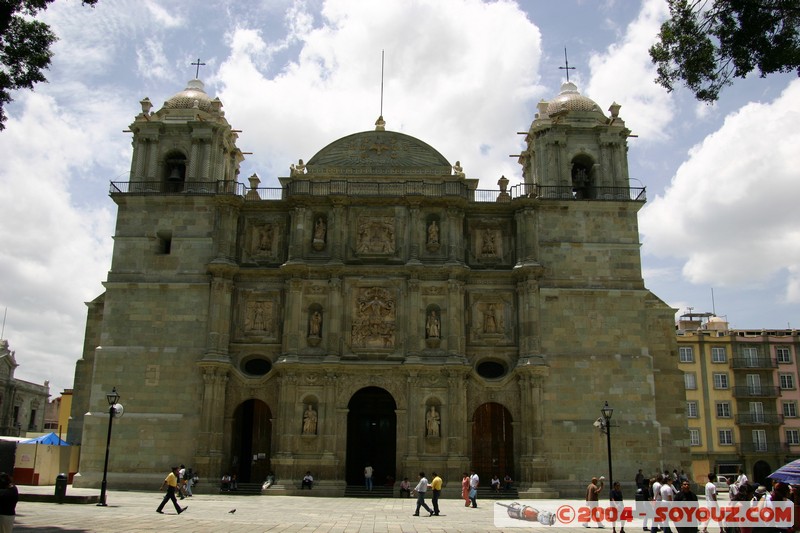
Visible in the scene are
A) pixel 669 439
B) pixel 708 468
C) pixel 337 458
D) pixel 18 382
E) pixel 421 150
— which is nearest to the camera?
pixel 337 458

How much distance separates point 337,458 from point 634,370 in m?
13.7

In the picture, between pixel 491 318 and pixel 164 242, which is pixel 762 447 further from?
pixel 164 242

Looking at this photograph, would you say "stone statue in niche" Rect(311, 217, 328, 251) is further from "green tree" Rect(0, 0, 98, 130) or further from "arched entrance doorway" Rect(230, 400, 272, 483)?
"green tree" Rect(0, 0, 98, 130)

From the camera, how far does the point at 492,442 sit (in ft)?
110

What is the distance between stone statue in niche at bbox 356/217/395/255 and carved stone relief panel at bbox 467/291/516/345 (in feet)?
15.2

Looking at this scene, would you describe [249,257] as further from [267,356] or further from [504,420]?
[504,420]

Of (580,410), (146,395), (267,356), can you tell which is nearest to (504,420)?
(580,410)

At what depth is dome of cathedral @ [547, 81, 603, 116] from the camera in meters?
37.1

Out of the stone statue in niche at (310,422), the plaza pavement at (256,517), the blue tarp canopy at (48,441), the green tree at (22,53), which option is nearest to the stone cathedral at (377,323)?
the stone statue in niche at (310,422)

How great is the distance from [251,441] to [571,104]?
22747 millimetres

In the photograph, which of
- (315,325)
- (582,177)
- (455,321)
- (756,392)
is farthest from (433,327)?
(756,392)

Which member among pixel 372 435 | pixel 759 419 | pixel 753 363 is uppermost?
pixel 753 363

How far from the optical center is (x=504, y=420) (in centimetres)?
3381

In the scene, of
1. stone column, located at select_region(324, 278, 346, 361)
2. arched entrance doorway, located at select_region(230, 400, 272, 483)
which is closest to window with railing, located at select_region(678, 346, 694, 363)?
stone column, located at select_region(324, 278, 346, 361)
